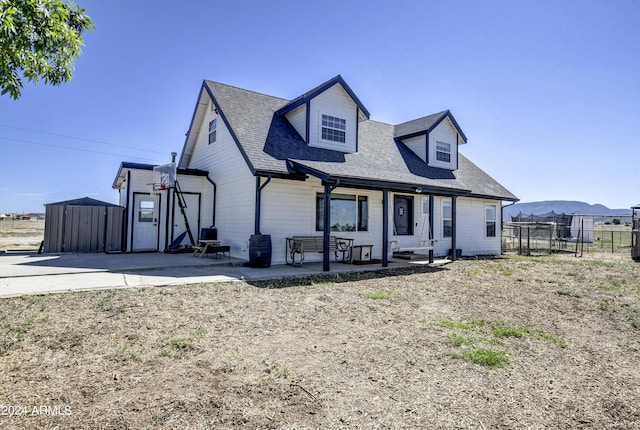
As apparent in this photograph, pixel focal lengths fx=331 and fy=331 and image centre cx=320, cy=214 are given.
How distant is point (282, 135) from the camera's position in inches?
478

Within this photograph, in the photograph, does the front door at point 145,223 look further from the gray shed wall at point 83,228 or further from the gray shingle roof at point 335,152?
the gray shingle roof at point 335,152

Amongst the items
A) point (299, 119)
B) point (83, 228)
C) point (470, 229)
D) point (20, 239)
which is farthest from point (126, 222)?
point (470, 229)

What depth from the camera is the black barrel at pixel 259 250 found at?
31.4 feet

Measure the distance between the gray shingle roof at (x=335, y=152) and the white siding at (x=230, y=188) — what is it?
0.78 meters

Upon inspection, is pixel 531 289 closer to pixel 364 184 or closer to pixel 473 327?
pixel 473 327

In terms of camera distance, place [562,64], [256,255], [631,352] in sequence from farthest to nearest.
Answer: [562,64]
[256,255]
[631,352]

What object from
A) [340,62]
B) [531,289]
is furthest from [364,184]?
[340,62]

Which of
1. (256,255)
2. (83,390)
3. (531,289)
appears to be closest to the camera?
(83,390)

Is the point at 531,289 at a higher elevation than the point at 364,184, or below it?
below

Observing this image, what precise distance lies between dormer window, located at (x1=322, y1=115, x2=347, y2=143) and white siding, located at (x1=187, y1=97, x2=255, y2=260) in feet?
11.3

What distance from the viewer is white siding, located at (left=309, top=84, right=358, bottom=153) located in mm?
12406

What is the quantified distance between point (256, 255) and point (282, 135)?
15.9 feet

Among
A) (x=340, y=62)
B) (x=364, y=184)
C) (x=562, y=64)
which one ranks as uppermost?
(x=340, y=62)

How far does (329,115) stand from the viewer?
12.7 meters
